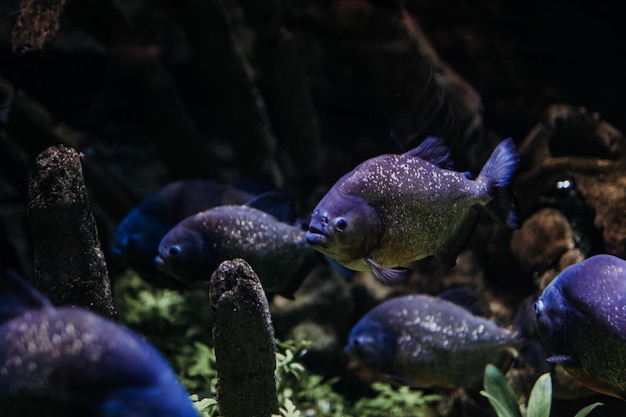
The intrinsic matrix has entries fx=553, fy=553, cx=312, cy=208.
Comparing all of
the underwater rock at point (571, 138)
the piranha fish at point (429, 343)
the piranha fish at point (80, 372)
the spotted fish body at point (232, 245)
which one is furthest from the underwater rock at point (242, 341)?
the underwater rock at point (571, 138)

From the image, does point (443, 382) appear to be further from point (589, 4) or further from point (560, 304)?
point (589, 4)

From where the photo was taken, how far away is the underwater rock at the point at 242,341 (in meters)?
2.79

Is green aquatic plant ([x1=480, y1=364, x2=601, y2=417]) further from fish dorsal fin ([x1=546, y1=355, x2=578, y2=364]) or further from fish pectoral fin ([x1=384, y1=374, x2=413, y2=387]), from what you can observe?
fish pectoral fin ([x1=384, y1=374, x2=413, y2=387])

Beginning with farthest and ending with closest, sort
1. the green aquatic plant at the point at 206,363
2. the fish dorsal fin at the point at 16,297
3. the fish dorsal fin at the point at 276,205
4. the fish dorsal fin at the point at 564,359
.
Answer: the green aquatic plant at the point at 206,363, the fish dorsal fin at the point at 276,205, the fish dorsal fin at the point at 564,359, the fish dorsal fin at the point at 16,297

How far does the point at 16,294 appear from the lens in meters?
1.92

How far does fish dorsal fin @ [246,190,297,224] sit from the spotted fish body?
67 millimetres

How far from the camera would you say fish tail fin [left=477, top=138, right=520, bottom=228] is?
309cm

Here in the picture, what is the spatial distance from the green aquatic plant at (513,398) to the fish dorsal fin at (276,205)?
5.48ft

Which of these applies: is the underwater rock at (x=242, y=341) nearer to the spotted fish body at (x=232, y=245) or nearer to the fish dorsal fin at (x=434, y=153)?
the spotted fish body at (x=232, y=245)

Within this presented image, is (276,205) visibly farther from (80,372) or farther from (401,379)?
(80,372)

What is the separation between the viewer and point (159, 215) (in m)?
4.76

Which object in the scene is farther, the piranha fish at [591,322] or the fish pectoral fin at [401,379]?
the fish pectoral fin at [401,379]

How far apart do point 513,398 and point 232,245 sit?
2036 mm

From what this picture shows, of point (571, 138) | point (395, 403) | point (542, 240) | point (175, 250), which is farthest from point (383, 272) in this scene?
point (571, 138)
